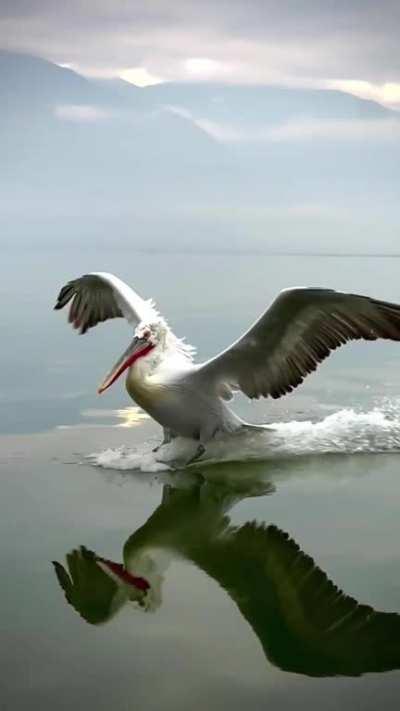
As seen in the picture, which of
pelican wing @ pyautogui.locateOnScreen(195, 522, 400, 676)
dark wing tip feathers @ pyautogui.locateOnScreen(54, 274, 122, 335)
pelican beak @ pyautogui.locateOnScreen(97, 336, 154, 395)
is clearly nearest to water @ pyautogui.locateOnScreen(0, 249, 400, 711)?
pelican wing @ pyautogui.locateOnScreen(195, 522, 400, 676)

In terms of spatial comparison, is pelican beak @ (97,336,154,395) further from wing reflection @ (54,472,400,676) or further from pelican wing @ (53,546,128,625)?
pelican wing @ (53,546,128,625)

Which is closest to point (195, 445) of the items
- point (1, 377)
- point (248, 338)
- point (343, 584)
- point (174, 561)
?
point (248, 338)

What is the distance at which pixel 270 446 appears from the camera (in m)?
4.90

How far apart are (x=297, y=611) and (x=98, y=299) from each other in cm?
288

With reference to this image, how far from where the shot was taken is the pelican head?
4.68 metres

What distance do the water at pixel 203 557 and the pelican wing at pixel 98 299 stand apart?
558 mm

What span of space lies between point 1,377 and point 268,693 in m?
4.89

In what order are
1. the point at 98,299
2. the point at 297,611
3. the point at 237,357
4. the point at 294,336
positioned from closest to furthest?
the point at 297,611
the point at 294,336
the point at 237,357
the point at 98,299

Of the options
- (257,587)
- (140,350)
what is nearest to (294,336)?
(140,350)

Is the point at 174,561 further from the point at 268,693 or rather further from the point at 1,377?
the point at 1,377

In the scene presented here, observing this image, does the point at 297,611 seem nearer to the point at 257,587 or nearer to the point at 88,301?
the point at 257,587

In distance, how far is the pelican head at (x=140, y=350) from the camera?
468cm

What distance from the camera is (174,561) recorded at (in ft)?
11.6

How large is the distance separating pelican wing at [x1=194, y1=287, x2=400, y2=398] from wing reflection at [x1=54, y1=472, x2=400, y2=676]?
598 millimetres
